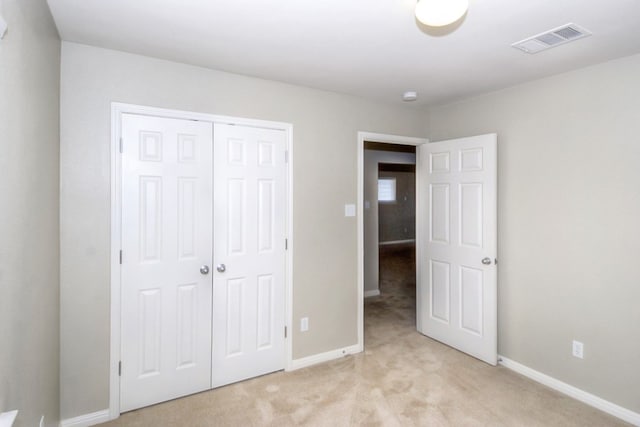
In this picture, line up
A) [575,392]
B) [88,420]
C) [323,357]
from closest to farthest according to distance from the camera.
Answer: [88,420] < [575,392] < [323,357]

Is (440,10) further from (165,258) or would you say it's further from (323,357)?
(323,357)

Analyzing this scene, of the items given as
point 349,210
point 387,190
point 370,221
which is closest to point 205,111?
point 349,210

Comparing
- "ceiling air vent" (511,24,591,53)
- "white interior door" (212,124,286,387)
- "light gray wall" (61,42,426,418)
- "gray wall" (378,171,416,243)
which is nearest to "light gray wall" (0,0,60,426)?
"light gray wall" (61,42,426,418)

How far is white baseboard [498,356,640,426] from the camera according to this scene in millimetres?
2260

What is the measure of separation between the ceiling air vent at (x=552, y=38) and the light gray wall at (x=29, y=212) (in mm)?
2558

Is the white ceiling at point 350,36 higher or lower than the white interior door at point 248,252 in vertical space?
higher

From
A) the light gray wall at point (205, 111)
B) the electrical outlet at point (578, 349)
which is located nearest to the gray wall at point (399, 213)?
the light gray wall at point (205, 111)

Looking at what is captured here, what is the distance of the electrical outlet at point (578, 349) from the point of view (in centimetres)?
252

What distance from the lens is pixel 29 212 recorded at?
1.43 meters

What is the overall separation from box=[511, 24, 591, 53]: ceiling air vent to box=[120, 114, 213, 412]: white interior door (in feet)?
7.38

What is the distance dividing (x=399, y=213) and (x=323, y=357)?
795 cm

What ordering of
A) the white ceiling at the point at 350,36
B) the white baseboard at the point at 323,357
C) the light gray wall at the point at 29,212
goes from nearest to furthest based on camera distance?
the light gray wall at the point at 29,212 → the white ceiling at the point at 350,36 → the white baseboard at the point at 323,357

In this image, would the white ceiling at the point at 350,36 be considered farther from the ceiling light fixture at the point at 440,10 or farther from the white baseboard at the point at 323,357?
the white baseboard at the point at 323,357

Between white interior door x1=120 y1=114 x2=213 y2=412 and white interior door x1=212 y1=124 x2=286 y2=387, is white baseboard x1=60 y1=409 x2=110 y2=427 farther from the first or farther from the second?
white interior door x1=212 y1=124 x2=286 y2=387
